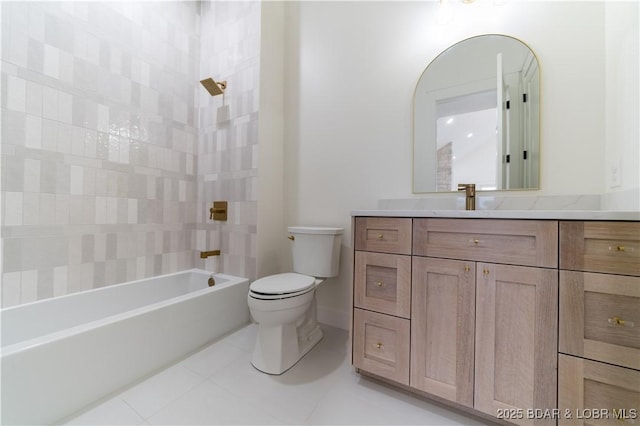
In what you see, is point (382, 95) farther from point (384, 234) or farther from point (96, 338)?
point (96, 338)

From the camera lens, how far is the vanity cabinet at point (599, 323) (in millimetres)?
736

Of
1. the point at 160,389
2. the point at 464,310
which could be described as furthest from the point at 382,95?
the point at 160,389

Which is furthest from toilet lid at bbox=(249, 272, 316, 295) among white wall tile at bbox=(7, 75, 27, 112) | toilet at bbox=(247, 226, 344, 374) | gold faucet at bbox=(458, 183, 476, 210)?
white wall tile at bbox=(7, 75, 27, 112)

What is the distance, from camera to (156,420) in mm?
981

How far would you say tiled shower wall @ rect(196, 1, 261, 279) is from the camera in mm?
1906

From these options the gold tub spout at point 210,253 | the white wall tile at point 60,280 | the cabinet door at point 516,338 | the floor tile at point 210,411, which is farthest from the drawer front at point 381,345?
the white wall tile at point 60,280

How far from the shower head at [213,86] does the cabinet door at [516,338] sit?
2.21 metres

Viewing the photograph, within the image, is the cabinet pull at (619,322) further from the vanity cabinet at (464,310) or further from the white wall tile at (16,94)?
the white wall tile at (16,94)

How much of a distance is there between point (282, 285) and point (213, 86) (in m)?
1.71

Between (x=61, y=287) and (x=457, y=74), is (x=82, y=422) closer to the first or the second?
(x=61, y=287)

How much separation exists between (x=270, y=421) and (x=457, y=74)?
2065 millimetres

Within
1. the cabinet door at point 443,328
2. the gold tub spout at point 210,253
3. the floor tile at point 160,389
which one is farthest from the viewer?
the gold tub spout at point 210,253

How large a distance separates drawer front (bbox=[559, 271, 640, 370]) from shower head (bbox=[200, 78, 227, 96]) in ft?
7.90

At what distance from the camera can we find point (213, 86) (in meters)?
1.94
